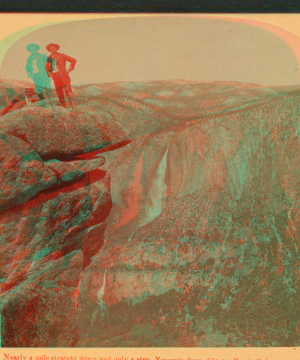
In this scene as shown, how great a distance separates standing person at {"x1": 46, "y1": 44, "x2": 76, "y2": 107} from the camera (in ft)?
9.06

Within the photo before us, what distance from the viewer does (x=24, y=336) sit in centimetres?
256

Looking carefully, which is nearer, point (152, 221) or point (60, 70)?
point (152, 221)

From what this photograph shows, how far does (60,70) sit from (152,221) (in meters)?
1.68

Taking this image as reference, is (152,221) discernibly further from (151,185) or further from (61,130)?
(61,130)

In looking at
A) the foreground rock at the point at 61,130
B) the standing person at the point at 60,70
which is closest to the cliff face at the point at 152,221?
the foreground rock at the point at 61,130

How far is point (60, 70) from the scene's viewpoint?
2.78 meters

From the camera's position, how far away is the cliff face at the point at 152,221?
8.40 ft

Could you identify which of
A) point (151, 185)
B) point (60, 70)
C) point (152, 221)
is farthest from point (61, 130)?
point (152, 221)

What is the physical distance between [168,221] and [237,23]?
201 centimetres

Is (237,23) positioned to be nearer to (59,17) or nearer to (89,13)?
(89,13)

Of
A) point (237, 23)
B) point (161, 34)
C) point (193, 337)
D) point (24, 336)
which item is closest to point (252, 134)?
point (237, 23)

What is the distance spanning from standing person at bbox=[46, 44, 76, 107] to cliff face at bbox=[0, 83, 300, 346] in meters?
0.22

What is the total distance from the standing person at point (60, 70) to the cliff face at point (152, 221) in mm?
220

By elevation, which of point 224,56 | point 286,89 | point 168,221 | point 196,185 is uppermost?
point 224,56
